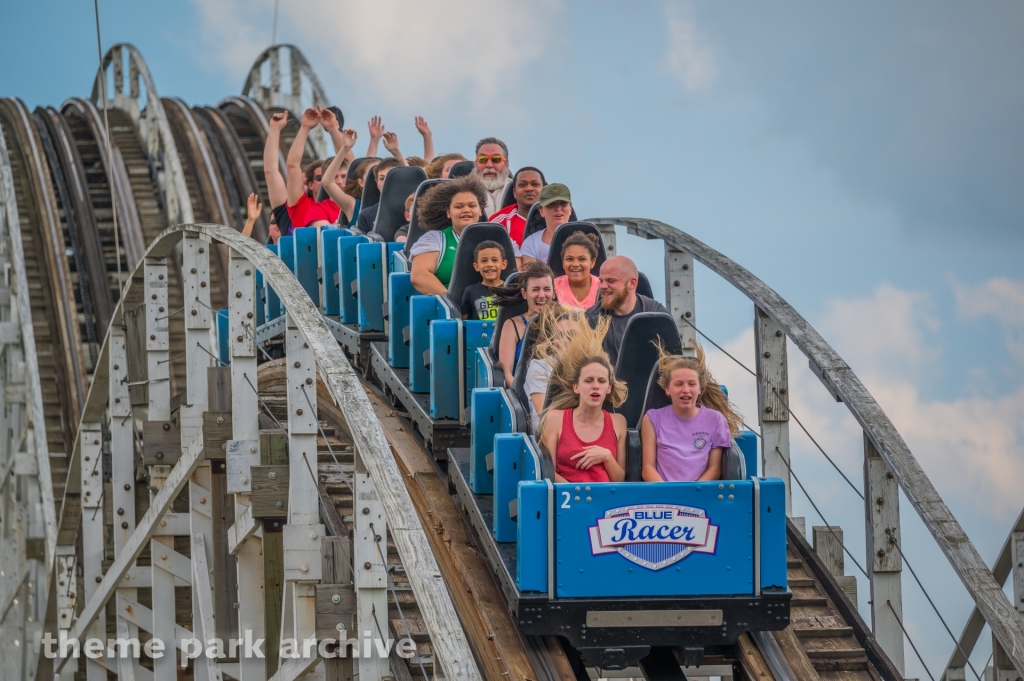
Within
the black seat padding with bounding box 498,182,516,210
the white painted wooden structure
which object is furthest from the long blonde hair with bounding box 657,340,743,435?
Result: the black seat padding with bounding box 498,182,516,210

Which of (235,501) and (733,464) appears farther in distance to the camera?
(235,501)

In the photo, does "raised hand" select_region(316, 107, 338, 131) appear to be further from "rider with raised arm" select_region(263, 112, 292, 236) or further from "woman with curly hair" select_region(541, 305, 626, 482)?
"woman with curly hair" select_region(541, 305, 626, 482)

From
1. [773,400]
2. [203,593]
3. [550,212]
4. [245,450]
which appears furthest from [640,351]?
→ [203,593]

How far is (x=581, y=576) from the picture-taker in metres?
4.63

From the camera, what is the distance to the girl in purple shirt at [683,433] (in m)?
4.98

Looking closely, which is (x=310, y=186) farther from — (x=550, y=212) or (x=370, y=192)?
(x=550, y=212)

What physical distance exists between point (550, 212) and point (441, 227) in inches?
26.9

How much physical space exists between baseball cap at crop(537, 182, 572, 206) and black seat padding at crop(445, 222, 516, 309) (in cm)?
38

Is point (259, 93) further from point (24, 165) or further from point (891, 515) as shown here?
point (891, 515)

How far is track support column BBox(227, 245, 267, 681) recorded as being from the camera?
20.3ft

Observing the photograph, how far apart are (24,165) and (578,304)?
450 inches

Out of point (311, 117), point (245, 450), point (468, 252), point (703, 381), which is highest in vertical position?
point (311, 117)

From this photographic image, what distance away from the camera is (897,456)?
519cm

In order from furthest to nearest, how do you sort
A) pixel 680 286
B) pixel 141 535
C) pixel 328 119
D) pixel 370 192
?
1. pixel 370 192
2. pixel 328 119
3. pixel 141 535
4. pixel 680 286
